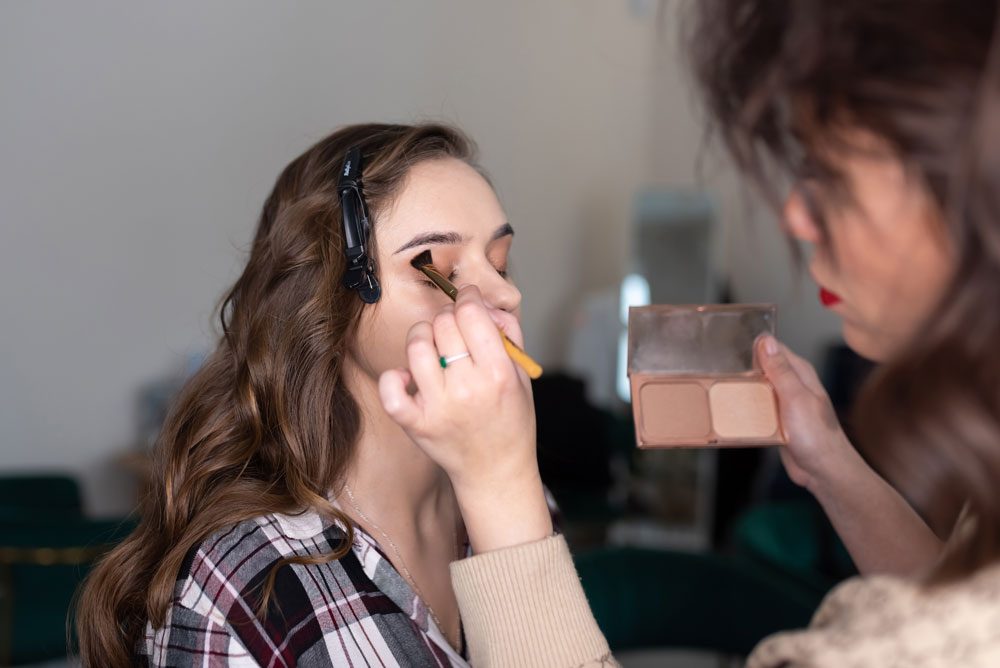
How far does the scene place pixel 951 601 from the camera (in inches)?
21.5

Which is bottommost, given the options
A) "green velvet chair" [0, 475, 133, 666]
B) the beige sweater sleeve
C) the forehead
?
"green velvet chair" [0, 475, 133, 666]

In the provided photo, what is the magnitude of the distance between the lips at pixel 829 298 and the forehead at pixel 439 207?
16.5 inches

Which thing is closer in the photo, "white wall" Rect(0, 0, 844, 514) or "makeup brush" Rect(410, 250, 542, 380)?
"makeup brush" Rect(410, 250, 542, 380)

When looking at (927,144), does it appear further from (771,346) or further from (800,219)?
(771,346)

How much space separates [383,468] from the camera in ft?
3.47

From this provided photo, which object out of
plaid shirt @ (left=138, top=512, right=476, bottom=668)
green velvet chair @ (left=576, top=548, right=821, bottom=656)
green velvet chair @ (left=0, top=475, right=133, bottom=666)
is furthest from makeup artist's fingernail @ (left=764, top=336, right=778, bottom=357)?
green velvet chair @ (left=0, top=475, right=133, bottom=666)

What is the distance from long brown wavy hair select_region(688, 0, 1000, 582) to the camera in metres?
0.48

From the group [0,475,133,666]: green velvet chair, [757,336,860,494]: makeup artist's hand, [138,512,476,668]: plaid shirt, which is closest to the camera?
[138,512,476,668]: plaid shirt

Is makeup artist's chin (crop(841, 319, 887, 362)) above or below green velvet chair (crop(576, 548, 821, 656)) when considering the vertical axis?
above

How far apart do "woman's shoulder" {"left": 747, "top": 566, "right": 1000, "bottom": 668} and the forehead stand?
60cm

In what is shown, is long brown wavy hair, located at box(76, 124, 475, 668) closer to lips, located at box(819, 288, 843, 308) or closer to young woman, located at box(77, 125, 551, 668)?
young woman, located at box(77, 125, 551, 668)

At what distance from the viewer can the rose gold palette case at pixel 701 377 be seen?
100 centimetres

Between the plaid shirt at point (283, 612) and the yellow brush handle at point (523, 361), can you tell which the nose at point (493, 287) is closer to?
the yellow brush handle at point (523, 361)

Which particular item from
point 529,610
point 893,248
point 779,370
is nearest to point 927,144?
point 893,248
